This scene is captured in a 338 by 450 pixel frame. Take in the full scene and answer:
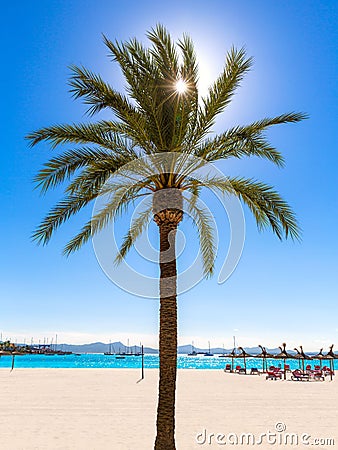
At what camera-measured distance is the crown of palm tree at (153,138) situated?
8.33 m

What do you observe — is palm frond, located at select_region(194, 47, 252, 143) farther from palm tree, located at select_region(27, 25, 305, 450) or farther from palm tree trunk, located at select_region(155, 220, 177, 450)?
palm tree trunk, located at select_region(155, 220, 177, 450)

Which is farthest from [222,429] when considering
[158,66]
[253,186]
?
[158,66]

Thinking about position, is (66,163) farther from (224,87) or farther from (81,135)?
(224,87)

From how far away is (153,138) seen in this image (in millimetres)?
8586

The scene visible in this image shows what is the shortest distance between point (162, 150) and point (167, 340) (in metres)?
3.49

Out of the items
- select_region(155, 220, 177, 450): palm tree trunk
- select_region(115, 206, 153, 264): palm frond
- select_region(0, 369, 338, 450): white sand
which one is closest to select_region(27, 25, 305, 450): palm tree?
select_region(155, 220, 177, 450): palm tree trunk

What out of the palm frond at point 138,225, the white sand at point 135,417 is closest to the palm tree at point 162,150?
the palm frond at point 138,225

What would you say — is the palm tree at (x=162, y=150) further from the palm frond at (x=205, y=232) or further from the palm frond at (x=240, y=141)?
the palm frond at (x=205, y=232)

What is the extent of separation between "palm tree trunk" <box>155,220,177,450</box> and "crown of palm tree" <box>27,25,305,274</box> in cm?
114

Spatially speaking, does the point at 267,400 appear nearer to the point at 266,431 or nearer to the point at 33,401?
the point at 266,431

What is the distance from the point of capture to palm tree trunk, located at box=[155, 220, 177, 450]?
8117 mm

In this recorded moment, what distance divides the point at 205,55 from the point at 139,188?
2920 mm

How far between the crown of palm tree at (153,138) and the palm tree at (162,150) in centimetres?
2

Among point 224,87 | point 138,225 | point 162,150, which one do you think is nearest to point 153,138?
point 162,150
